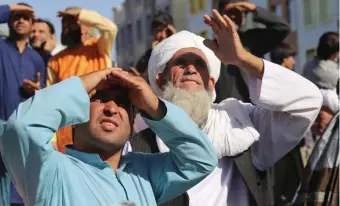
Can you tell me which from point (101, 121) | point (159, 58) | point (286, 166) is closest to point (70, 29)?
point (286, 166)

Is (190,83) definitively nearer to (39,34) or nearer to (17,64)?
(17,64)

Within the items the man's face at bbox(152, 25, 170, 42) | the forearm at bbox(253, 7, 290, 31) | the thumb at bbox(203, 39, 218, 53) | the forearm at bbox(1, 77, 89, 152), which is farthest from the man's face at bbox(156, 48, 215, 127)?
the man's face at bbox(152, 25, 170, 42)

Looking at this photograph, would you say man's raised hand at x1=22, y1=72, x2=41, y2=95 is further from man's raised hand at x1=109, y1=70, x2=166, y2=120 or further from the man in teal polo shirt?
man's raised hand at x1=109, y1=70, x2=166, y2=120

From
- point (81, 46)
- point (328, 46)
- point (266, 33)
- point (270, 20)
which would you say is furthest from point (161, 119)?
point (328, 46)

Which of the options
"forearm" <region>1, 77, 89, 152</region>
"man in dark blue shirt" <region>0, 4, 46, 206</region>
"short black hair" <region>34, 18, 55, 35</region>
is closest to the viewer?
"forearm" <region>1, 77, 89, 152</region>

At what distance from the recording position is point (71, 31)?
26.3ft

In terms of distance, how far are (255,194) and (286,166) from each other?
3705 millimetres

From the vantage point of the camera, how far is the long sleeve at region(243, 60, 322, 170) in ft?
15.3

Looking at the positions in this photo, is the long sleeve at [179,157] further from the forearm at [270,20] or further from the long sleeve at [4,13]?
the long sleeve at [4,13]

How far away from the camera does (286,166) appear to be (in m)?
8.41

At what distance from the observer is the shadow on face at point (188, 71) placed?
4812mm

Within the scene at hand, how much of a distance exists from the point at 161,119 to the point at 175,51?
1337 millimetres

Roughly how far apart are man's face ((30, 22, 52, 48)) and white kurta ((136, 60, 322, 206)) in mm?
4719

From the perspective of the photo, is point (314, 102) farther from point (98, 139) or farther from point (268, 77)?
point (98, 139)
